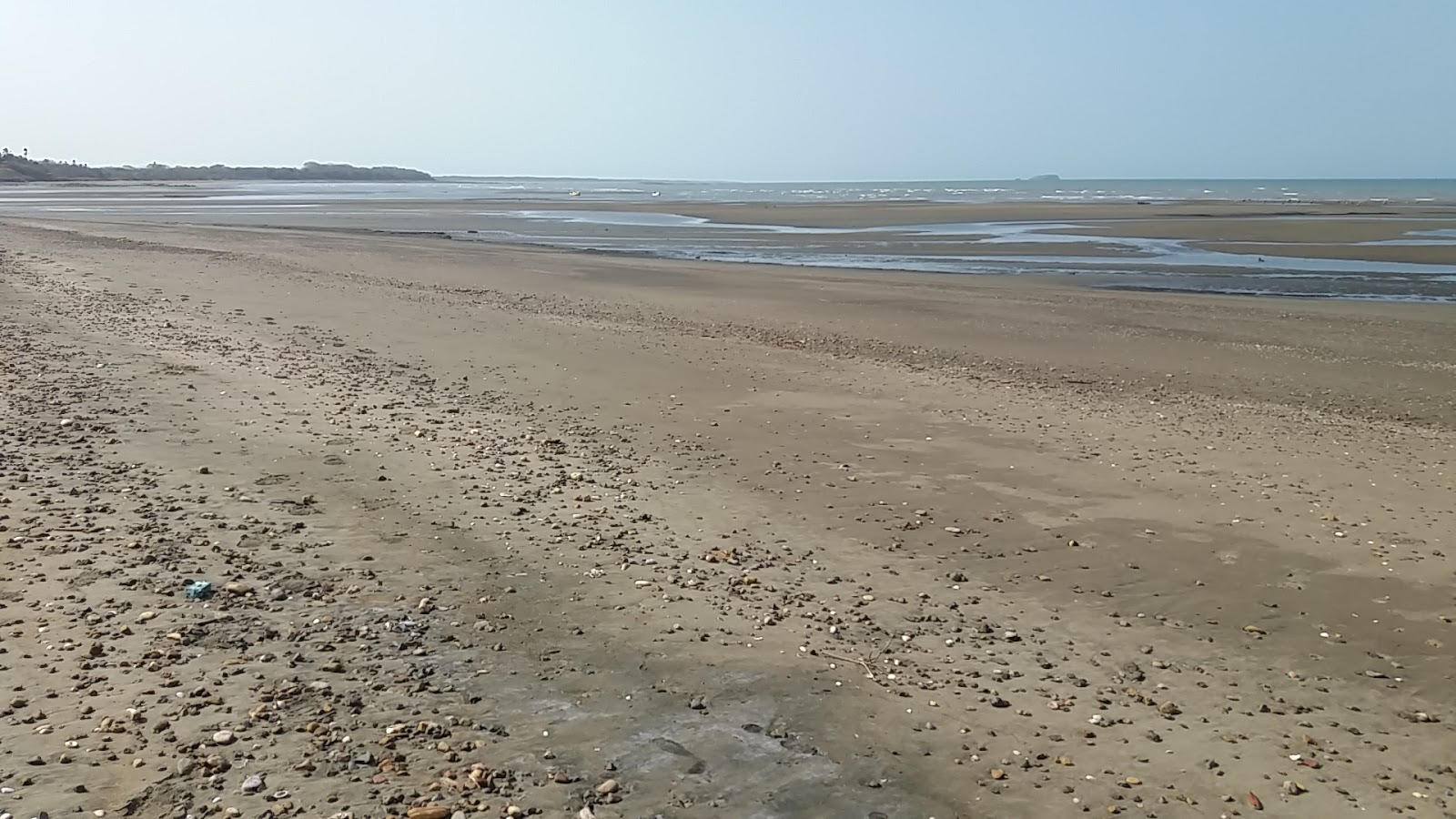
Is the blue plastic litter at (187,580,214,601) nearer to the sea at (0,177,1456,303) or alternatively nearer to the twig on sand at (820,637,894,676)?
the twig on sand at (820,637,894,676)

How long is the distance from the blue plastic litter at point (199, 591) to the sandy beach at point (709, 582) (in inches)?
0.5

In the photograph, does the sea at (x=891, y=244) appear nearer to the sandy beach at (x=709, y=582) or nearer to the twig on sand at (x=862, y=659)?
the sandy beach at (x=709, y=582)

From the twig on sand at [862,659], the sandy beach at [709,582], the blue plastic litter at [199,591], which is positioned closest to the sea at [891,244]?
the sandy beach at [709,582]

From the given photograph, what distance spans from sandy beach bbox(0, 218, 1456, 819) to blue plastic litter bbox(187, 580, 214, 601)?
13mm

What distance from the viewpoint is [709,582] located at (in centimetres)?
720

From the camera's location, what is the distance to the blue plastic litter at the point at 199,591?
6.43 meters

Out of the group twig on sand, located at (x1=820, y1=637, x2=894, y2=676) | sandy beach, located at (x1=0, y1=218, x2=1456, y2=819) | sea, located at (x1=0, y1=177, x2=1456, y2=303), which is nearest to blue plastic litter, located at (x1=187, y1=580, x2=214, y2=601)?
sandy beach, located at (x1=0, y1=218, x2=1456, y2=819)

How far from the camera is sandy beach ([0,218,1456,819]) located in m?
4.84

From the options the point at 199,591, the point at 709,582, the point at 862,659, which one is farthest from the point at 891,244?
the point at 199,591

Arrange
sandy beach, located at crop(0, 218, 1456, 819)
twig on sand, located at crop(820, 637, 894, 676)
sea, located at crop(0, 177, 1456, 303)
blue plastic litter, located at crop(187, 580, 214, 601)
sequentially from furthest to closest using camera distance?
sea, located at crop(0, 177, 1456, 303) < blue plastic litter, located at crop(187, 580, 214, 601) < twig on sand, located at crop(820, 637, 894, 676) < sandy beach, located at crop(0, 218, 1456, 819)

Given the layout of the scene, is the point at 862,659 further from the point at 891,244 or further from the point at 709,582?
the point at 891,244

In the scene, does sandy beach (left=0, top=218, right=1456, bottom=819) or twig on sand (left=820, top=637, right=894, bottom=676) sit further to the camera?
twig on sand (left=820, top=637, right=894, bottom=676)

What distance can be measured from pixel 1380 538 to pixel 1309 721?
11.2 feet

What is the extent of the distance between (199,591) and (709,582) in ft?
10.3
